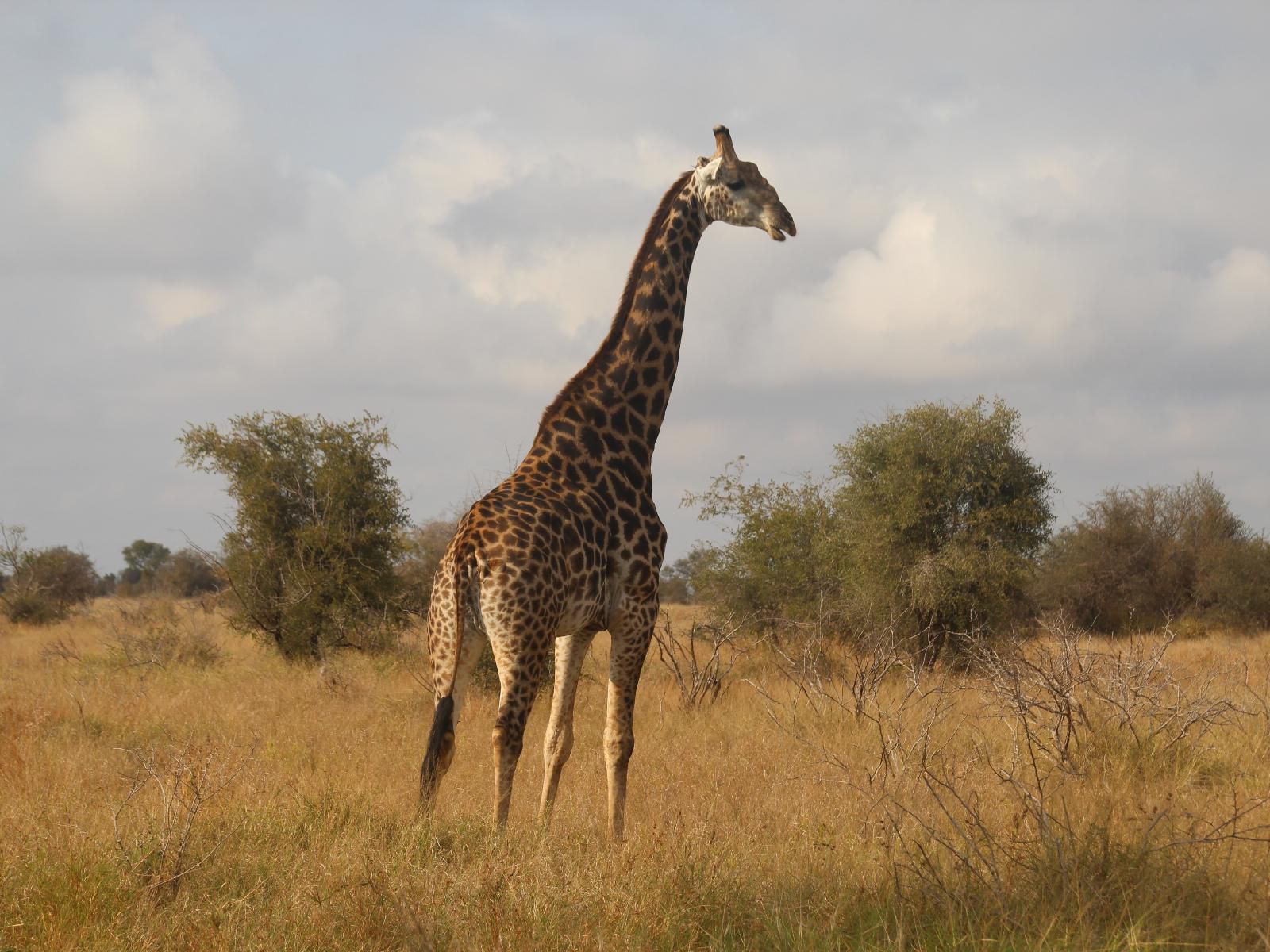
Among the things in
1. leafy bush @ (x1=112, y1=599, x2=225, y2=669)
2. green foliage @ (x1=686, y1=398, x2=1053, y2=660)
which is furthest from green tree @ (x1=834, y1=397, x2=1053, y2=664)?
leafy bush @ (x1=112, y1=599, x2=225, y2=669)

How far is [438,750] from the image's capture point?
18.2 ft

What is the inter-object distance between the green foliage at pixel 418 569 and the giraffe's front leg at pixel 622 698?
470cm

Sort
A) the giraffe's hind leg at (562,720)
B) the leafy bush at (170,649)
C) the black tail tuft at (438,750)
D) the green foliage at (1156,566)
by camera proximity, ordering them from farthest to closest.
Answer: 1. the green foliage at (1156,566)
2. the leafy bush at (170,649)
3. the giraffe's hind leg at (562,720)
4. the black tail tuft at (438,750)

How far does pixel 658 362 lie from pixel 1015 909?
382 centimetres

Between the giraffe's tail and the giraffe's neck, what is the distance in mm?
1141

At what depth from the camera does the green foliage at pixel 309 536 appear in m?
16.0

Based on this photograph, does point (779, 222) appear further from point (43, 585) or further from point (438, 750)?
point (43, 585)

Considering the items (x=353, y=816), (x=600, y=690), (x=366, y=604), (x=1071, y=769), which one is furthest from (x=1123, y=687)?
(x=366, y=604)

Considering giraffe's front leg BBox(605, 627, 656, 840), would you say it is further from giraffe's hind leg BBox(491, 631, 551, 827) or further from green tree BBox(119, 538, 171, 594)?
green tree BBox(119, 538, 171, 594)

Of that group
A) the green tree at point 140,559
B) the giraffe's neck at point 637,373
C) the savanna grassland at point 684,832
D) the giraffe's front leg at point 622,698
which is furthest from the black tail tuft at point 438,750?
the green tree at point 140,559

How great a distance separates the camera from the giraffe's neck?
6.71 metres

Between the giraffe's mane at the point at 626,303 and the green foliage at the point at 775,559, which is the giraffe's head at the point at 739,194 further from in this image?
the green foliage at the point at 775,559

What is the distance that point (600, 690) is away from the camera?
42.6 feet

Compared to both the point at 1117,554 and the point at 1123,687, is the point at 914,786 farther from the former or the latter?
the point at 1117,554
